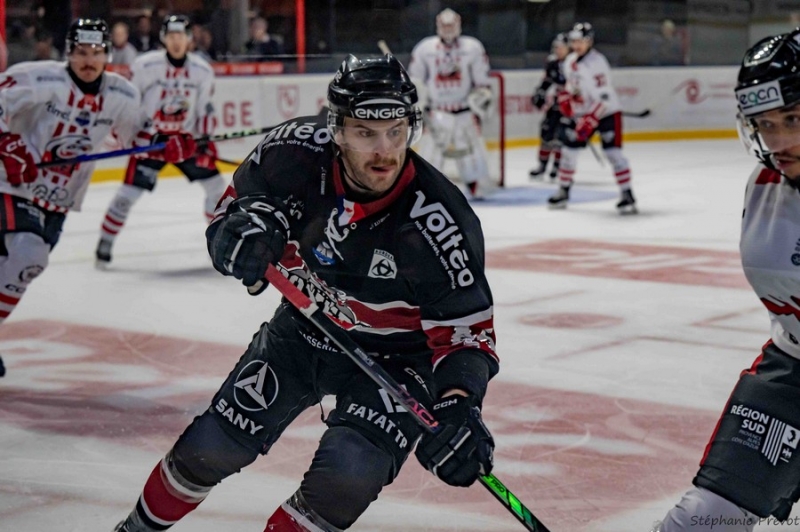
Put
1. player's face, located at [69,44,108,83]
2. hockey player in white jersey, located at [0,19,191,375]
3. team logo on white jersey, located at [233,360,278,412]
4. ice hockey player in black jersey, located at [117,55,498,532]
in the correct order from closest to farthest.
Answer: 1. ice hockey player in black jersey, located at [117,55,498,532]
2. team logo on white jersey, located at [233,360,278,412]
3. hockey player in white jersey, located at [0,19,191,375]
4. player's face, located at [69,44,108,83]

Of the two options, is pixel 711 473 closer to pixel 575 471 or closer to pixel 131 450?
pixel 575 471

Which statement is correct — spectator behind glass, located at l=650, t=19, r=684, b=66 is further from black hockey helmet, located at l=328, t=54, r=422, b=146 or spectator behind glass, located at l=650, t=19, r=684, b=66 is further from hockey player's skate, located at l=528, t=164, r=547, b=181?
black hockey helmet, located at l=328, t=54, r=422, b=146

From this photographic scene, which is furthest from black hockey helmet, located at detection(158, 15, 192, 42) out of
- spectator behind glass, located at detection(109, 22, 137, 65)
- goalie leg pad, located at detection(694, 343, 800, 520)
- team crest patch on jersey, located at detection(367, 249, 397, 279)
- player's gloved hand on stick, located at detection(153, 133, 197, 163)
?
goalie leg pad, located at detection(694, 343, 800, 520)

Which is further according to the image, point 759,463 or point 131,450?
point 131,450

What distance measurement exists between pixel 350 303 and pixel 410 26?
10.2m

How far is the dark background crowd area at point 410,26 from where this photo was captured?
9750 millimetres

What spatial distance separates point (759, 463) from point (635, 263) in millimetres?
4291

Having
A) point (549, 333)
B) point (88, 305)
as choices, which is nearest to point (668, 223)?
point (549, 333)

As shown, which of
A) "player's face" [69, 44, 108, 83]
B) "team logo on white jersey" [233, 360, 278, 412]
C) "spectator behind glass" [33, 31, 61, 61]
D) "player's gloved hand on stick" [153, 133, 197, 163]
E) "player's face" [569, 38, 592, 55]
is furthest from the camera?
"spectator behind glass" [33, 31, 61, 61]

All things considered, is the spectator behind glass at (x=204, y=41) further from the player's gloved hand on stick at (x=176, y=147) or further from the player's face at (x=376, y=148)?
the player's face at (x=376, y=148)

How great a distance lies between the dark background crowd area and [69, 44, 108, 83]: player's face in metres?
4.96

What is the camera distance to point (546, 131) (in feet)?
32.6

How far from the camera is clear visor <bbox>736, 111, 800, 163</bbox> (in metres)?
1.97

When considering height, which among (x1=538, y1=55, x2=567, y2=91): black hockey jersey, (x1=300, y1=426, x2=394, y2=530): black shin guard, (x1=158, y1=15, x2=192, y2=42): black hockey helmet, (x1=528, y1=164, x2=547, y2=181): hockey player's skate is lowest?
(x1=528, y1=164, x2=547, y2=181): hockey player's skate
